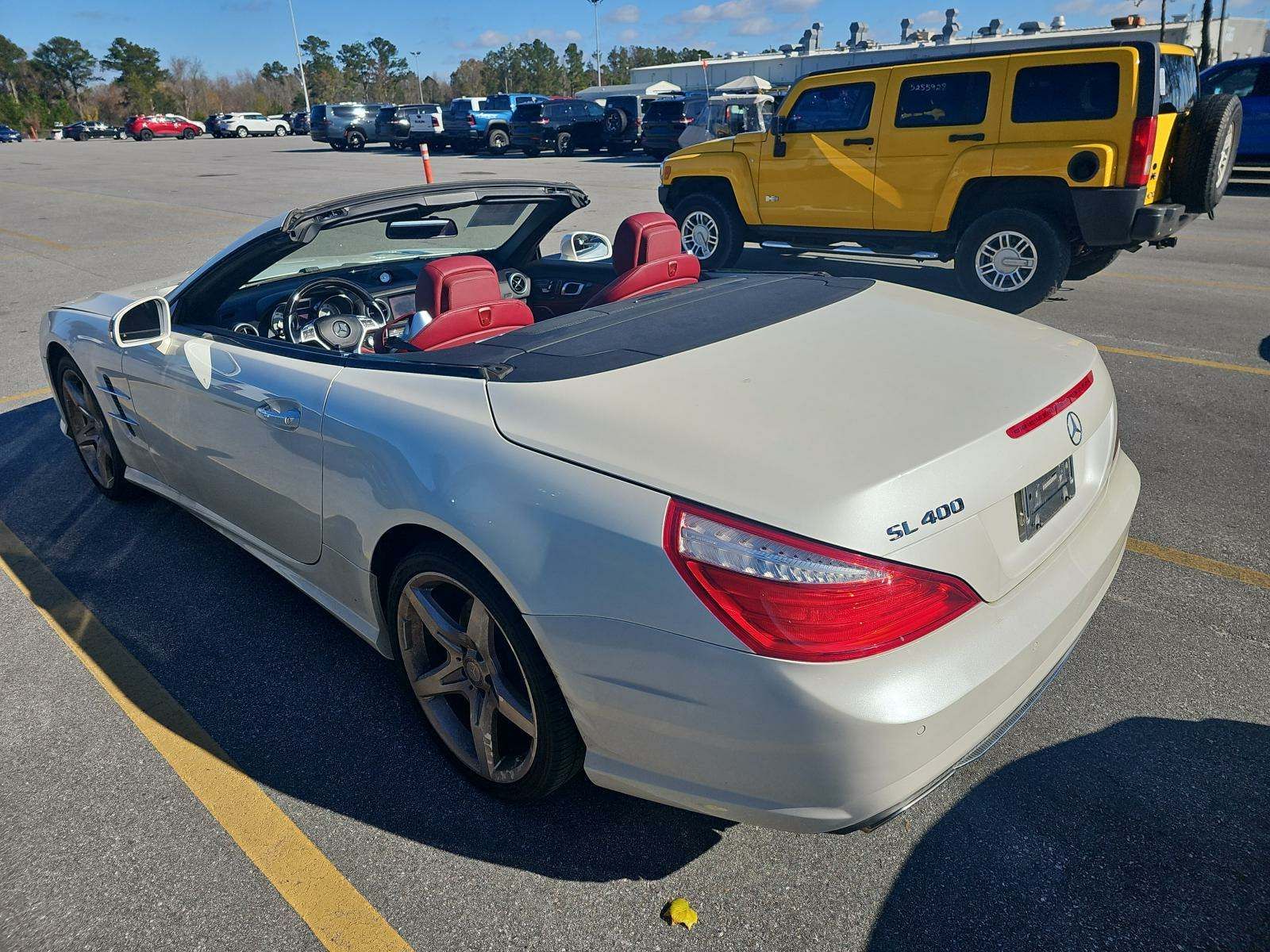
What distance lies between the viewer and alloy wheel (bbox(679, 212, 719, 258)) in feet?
31.3

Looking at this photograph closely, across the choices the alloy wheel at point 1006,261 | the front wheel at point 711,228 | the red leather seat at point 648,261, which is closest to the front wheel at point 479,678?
the red leather seat at point 648,261

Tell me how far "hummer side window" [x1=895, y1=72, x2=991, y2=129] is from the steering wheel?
587cm

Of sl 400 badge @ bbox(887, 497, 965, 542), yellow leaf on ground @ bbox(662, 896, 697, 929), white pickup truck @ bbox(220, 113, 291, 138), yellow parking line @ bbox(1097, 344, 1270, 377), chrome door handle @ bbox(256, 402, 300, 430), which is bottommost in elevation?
yellow leaf on ground @ bbox(662, 896, 697, 929)

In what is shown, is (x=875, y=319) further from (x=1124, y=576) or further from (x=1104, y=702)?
(x=1124, y=576)

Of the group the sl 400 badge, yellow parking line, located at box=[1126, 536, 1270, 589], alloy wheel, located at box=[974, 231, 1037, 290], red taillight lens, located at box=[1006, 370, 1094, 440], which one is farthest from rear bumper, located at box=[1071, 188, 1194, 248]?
the sl 400 badge

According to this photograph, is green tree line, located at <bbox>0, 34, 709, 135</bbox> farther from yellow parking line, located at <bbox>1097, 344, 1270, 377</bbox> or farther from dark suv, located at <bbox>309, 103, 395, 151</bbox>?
yellow parking line, located at <bbox>1097, 344, 1270, 377</bbox>

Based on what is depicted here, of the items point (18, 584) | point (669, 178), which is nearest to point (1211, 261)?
point (669, 178)

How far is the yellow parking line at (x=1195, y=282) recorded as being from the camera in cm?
816

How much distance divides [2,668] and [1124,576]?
4.05m

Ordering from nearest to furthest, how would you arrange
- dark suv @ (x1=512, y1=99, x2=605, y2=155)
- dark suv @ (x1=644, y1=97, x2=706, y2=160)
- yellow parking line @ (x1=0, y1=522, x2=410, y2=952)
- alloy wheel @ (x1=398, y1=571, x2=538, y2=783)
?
yellow parking line @ (x1=0, y1=522, x2=410, y2=952) → alloy wheel @ (x1=398, y1=571, x2=538, y2=783) → dark suv @ (x1=644, y1=97, x2=706, y2=160) → dark suv @ (x1=512, y1=99, x2=605, y2=155)

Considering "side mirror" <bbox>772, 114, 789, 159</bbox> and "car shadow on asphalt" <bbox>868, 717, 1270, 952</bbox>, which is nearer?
"car shadow on asphalt" <bbox>868, 717, 1270, 952</bbox>

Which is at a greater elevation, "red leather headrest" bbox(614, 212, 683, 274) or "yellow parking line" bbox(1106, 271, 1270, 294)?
"red leather headrest" bbox(614, 212, 683, 274)

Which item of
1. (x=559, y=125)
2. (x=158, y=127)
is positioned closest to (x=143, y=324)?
(x=559, y=125)

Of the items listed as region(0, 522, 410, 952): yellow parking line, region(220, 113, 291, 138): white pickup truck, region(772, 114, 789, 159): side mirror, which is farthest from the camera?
region(220, 113, 291, 138): white pickup truck
